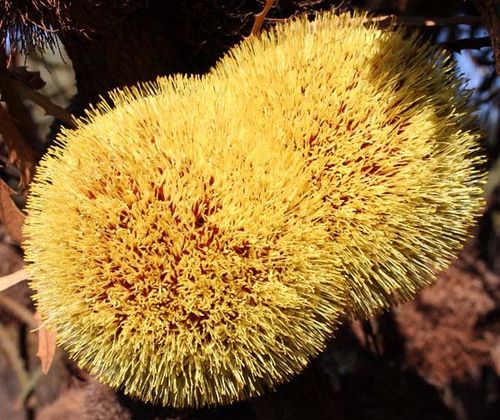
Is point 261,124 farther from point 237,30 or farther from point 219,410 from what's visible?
point 219,410

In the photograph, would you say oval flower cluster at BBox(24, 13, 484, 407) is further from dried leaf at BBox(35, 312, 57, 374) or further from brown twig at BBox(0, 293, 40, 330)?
brown twig at BBox(0, 293, 40, 330)

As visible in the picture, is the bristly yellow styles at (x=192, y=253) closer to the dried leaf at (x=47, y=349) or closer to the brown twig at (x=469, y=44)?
the dried leaf at (x=47, y=349)

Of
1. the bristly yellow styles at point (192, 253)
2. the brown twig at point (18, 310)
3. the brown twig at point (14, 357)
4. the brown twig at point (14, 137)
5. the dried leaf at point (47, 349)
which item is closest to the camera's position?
the bristly yellow styles at point (192, 253)

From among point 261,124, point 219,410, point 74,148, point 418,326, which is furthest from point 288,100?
point 418,326

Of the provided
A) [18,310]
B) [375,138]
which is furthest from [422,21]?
[18,310]

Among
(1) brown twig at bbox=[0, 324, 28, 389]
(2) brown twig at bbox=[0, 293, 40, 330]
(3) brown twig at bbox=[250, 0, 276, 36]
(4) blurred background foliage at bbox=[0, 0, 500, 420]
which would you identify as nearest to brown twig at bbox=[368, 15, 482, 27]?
(4) blurred background foliage at bbox=[0, 0, 500, 420]

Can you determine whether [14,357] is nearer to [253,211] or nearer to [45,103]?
[45,103]

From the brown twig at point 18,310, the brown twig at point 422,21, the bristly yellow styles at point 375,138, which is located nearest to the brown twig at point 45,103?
the bristly yellow styles at point 375,138

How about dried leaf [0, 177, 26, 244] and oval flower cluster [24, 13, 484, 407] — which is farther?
dried leaf [0, 177, 26, 244]
